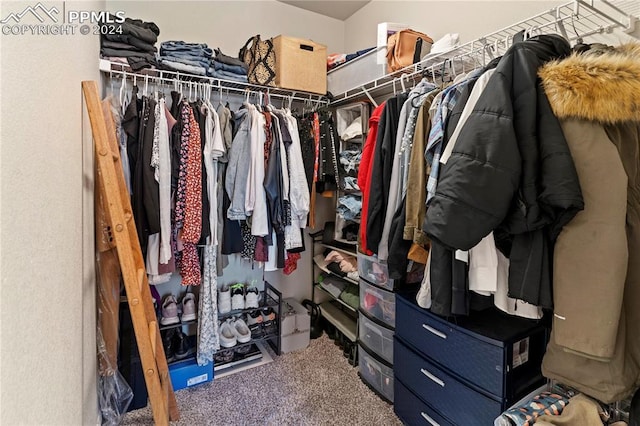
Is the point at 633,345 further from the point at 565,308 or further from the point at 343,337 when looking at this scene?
the point at 343,337

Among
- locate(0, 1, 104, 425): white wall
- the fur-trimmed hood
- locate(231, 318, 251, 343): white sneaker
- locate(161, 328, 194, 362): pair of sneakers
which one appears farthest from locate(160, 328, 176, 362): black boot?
the fur-trimmed hood

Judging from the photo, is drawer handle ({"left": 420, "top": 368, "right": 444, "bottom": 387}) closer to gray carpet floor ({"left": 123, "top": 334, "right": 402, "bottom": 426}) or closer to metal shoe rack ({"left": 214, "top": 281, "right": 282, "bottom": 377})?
gray carpet floor ({"left": 123, "top": 334, "right": 402, "bottom": 426})

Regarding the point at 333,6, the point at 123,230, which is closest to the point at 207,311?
the point at 123,230

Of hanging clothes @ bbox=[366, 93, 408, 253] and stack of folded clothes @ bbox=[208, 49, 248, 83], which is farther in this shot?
stack of folded clothes @ bbox=[208, 49, 248, 83]

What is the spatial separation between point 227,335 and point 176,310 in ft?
1.28

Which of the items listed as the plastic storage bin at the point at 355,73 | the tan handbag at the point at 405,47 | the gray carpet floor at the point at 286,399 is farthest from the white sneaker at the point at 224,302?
the tan handbag at the point at 405,47

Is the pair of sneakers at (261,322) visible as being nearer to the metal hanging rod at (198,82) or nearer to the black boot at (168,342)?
the black boot at (168,342)

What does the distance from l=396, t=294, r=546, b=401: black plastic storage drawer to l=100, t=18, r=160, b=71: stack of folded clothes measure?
204 cm

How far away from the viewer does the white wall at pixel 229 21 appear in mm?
2080

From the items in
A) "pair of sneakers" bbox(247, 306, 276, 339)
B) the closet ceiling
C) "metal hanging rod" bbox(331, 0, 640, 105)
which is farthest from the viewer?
the closet ceiling

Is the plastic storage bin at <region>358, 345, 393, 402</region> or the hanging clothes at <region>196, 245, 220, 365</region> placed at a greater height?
the hanging clothes at <region>196, 245, 220, 365</region>

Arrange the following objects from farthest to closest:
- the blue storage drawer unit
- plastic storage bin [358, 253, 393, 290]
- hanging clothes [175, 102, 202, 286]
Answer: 1. the blue storage drawer unit
2. plastic storage bin [358, 253, 393, 290]
3. hanging clothes [175, 102, 202, 286]

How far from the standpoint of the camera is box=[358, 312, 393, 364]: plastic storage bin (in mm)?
1822

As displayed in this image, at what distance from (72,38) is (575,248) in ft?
5.46
